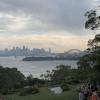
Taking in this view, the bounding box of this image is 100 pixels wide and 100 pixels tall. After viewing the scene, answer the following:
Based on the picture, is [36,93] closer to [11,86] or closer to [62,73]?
[11,86]

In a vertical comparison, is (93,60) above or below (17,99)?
above

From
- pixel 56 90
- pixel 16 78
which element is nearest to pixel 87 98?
pixel 56 90

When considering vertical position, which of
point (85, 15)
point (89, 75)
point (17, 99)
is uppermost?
point (85, 15)

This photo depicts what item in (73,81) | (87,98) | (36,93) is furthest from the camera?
(73,81)

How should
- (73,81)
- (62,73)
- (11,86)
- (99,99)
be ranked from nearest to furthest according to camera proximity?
(99,99) → (73,81) → (11,86) → (62,73)

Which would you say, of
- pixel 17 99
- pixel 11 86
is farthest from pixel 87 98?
pixel 11 86

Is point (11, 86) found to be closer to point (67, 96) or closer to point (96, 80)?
point (67, 96)

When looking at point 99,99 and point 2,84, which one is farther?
point 2,84

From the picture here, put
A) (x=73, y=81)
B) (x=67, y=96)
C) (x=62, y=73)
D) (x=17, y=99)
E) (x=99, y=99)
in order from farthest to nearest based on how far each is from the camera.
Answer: (x=62, y=73)
(x=73, y=81)
(x=17, y=99)
(x=67, y=96)
(x=99, y=99)

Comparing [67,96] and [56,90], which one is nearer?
[67,96]
